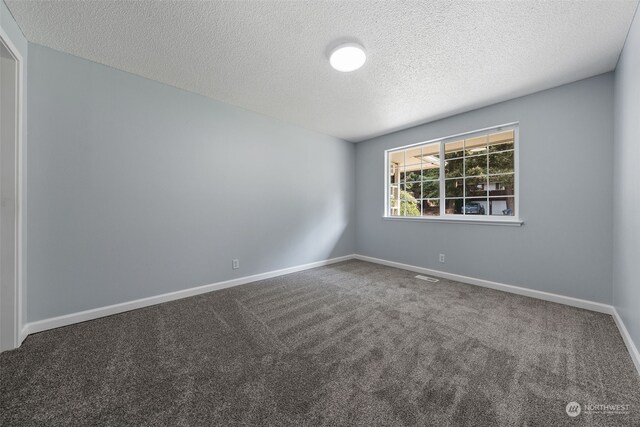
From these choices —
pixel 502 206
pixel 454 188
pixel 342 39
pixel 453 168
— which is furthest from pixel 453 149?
pixel 342 39

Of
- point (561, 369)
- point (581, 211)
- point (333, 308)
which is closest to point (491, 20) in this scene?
point (581, 211)

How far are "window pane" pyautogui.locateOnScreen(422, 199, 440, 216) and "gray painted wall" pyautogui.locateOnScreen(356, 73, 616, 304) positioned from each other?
341 mm

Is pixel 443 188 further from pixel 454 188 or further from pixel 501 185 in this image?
pixel 501 185

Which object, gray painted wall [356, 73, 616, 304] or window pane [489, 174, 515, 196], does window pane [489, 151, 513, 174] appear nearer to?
window pane [489, 174, 515, 196]

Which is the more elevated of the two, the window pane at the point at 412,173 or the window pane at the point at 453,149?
the window pane at the point at 453,149

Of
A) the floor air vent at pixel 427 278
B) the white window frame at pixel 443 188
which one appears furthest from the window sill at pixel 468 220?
the floor air vent at pixel 427 278

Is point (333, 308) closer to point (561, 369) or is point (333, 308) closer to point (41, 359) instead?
point (561, 369)

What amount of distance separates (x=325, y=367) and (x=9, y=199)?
2.62 metres

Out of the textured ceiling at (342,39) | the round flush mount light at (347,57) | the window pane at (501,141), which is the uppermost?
the textured ceiling at (342,39)

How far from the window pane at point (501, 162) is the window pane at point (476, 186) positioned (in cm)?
16

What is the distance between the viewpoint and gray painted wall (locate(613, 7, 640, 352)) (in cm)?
164

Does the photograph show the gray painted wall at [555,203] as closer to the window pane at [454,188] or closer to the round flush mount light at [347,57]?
the window pane at [454,188]

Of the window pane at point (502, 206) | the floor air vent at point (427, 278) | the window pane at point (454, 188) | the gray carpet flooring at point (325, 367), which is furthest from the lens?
the window pane at point (454, 188)

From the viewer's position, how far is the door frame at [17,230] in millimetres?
1754
